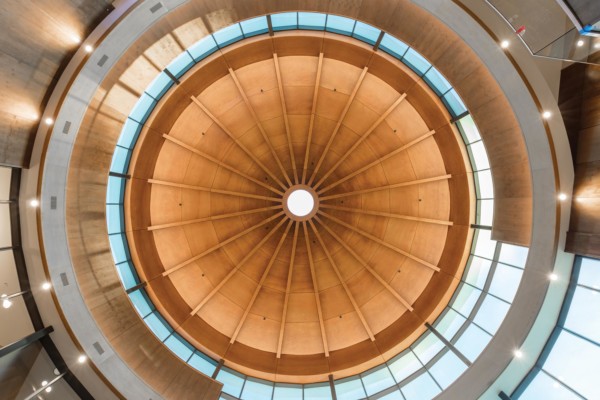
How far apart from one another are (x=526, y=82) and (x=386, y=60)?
300 inches

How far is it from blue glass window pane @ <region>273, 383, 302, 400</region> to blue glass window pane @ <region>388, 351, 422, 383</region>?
Result: 5.78 meters

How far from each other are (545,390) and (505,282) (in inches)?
179

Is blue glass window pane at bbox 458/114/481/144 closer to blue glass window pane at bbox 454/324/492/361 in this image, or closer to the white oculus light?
blue glass window pane at bbox 454/324/492/361

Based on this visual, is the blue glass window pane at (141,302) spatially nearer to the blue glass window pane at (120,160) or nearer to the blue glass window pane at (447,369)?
the blue glass window pane at (120,160)

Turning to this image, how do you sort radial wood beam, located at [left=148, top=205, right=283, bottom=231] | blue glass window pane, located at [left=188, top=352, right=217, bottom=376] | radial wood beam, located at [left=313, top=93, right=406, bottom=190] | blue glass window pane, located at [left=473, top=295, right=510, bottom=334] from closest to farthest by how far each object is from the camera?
1. blue glass window pane, located at [left=473, top=295, right=510, bottom=334]
2. blue glass window pane, located at [left=188, top=352, right=217, bottom=376]
3. radial wood beam, located at [left=313, top=93, right=406, bottom=190]
4. radial wood beam, located at [left=148, top=205, right=283, bottom=231]

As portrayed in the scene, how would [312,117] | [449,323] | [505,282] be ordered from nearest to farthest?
→ [505,282]
[449,323]
[312,117]

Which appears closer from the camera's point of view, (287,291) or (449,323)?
(449,323)

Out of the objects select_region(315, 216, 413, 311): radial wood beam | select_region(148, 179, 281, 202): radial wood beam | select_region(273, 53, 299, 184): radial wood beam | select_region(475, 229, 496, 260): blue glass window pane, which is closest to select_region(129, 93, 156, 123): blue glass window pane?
select_region(148, 179, 281, 202): radial wood beam

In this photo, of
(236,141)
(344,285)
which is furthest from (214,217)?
(344,285)

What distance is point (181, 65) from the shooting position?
18.3 metres

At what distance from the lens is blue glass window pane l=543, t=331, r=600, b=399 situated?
40.4 feet

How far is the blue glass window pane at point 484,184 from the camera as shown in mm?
17797

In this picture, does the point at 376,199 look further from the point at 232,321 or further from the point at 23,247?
the point at 23,247

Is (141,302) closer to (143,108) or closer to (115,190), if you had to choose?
(115,190)
